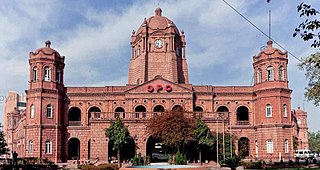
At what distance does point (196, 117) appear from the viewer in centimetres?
5344

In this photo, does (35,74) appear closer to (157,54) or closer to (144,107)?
(144,107)

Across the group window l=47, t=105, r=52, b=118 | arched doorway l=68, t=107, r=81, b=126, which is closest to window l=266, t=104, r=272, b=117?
arched doorway l=68, t=107, r=81, b=126

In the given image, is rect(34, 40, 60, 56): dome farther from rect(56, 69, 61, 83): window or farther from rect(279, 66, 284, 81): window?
rect(279, 66, 284, 81): window

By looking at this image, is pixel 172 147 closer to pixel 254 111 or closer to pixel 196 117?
pixel 196 117

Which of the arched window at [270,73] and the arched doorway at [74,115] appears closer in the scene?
the arched window at [270,73]

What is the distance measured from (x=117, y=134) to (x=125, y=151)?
4221mm

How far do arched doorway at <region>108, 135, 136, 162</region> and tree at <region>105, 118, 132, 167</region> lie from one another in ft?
4.52

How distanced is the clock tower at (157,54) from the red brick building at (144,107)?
0.21m

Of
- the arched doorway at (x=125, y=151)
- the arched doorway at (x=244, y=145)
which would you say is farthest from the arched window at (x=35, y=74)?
the arched doorway at (x=244, y=145)

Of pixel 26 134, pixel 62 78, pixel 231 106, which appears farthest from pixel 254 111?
pixel 26 134

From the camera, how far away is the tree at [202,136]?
51219 millimetres

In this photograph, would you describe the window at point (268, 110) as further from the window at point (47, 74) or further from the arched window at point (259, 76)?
the window at point (47, 74)

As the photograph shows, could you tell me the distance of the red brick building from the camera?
5575 centimetres

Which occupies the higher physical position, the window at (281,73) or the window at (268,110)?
the window at (281,73)
